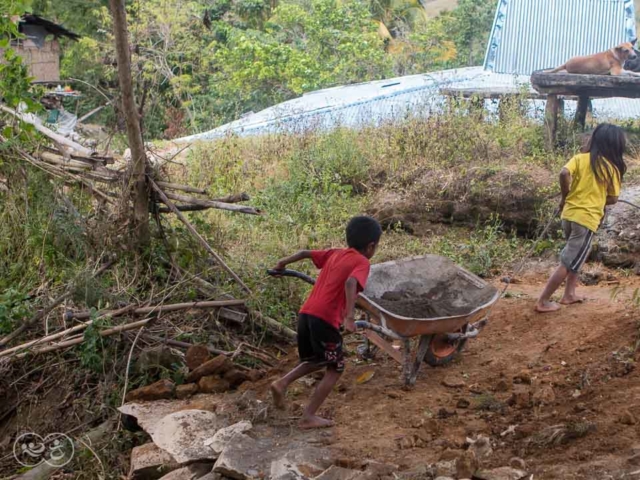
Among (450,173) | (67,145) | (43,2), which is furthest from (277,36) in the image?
(67,145)

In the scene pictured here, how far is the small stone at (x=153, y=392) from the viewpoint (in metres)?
5.44

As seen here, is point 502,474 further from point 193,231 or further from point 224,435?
point 193,231

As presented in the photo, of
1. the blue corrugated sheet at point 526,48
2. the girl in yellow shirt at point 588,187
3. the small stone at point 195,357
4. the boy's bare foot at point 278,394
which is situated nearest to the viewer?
the boy's bare foot at point 278,394

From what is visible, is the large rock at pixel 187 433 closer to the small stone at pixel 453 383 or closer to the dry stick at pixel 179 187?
the small stone at pixel 453 383

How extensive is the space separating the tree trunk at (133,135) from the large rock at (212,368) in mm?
1382

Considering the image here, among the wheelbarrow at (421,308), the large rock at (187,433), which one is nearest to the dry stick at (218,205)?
the wheelbarrow at (421,308)

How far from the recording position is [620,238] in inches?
335

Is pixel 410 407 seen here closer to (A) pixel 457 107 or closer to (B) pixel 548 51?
(A) pixel 457 107

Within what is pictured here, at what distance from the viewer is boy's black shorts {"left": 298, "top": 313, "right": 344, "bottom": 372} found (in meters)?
4.73

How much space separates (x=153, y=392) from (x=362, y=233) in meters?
1.90

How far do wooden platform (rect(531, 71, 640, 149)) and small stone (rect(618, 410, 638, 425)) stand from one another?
7.01 meters

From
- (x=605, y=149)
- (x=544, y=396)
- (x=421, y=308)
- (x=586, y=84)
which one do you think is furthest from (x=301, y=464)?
(x=586, y=84)

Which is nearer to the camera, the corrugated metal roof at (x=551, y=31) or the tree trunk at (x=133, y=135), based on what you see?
the tree trunk at (x=133, y=135)

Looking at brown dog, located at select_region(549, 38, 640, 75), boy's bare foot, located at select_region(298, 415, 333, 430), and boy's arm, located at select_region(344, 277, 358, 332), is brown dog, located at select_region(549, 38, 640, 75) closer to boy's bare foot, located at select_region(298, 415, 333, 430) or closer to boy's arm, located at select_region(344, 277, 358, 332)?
boy's arm, located at select_region(344, 277, 358, 332)
